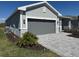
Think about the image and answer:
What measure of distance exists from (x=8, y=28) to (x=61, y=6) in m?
7.01

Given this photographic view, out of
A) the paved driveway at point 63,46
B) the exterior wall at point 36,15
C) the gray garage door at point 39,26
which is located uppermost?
the exterior wall at point 36,15

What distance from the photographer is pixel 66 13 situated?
21.2 meters

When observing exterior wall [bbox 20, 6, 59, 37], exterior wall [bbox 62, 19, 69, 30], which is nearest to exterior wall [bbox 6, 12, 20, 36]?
exterior wall [bbox 20, 6, 59, 37]

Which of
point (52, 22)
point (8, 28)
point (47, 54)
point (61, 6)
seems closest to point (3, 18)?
point (8, 28)

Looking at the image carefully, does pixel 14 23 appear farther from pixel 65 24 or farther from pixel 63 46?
pixel 65 24

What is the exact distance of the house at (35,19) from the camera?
53.2 ft

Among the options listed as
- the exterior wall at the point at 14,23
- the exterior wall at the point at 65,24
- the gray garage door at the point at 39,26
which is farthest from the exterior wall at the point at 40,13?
the exterior wall at the point at 65,24

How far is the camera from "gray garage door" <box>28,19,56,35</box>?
16.8 meters

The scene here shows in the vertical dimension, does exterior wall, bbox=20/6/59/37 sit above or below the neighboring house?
above

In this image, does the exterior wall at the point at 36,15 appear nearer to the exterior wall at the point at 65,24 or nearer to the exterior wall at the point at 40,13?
the exterior wall at the point at 40,13

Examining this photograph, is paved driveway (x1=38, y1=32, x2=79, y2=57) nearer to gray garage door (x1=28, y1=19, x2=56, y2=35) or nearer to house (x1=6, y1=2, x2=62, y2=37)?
gray garage door (x1=28, y1=19, x2=56, y2=35)

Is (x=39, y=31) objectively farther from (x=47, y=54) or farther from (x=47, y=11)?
(x=47, y=54)

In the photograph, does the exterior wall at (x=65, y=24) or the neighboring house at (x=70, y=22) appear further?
the exterior wall at (x=65, y=24)

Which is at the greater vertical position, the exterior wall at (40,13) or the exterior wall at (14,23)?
the exterior wall at (40,13)
